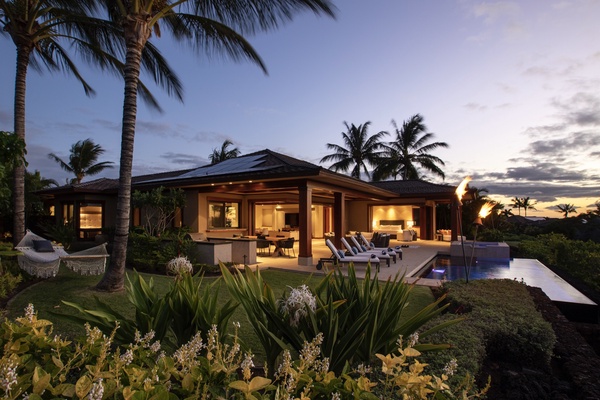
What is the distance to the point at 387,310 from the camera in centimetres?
304

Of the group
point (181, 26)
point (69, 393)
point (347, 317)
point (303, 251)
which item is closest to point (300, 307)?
point (347, 317)

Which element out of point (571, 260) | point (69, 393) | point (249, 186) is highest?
point (249, 186)

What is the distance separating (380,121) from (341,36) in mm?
24906

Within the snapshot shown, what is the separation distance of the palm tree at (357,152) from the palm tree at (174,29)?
83.7 feet

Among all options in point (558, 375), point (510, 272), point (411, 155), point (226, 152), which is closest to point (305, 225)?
point (510, 272)

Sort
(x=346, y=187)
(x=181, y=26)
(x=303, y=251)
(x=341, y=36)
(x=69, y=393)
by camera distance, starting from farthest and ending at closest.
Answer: (x=346, y=187)
(x=303, y=251)
(x=341, y=36)
(x=181, y=26)
(x=69, y=393)

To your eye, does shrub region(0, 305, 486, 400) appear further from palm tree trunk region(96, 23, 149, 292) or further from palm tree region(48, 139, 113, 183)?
palm tree region(48, 139, 113, 183)

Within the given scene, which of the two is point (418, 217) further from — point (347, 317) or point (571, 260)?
point (347, 317)

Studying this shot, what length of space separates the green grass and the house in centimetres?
410

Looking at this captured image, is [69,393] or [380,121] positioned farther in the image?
[380,121]

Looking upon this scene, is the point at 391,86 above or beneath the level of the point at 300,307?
above

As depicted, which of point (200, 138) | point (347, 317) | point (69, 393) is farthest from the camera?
point (200, 138)

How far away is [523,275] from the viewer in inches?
496

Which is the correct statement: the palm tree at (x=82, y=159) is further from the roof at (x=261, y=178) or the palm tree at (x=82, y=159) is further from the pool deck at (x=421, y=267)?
the pool deck at (x=421, y=267)
